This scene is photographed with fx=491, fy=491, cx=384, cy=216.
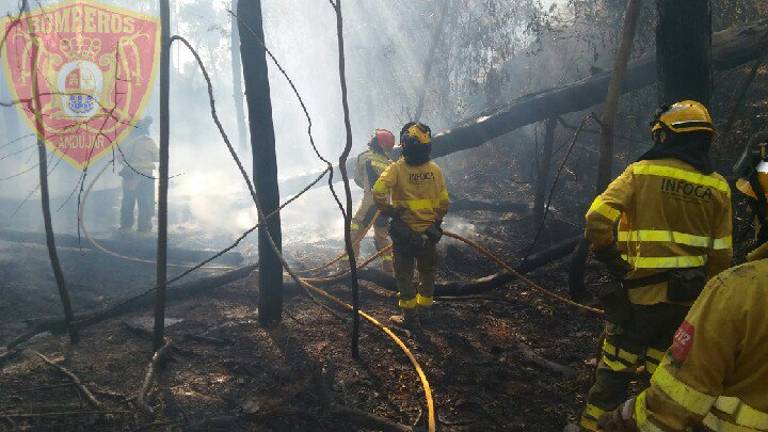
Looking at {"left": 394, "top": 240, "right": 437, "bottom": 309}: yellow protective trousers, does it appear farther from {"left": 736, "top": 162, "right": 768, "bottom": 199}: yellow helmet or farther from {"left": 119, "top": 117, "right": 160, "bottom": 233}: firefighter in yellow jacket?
{"left": 119, "top": 117, "right": 160, "bottom": 233}: firefighter in yellow jacket

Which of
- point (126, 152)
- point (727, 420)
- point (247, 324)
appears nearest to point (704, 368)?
point (727, 420)

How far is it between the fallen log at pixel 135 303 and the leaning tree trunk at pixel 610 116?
3795mm

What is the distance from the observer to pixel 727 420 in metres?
1.55

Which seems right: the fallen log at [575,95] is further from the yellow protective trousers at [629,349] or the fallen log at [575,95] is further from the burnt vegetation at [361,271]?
the yellow protective trousers at [629,349]

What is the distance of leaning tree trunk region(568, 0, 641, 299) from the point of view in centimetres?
509

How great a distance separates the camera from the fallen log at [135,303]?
4.74 metres

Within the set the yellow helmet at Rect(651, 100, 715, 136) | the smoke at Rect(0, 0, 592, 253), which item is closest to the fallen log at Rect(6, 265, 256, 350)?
the smoke at Rect(0, 0, 592, 253)

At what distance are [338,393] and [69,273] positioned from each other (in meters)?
5.62

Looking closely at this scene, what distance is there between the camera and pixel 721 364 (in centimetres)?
151

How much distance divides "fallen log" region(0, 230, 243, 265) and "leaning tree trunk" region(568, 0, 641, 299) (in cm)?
570

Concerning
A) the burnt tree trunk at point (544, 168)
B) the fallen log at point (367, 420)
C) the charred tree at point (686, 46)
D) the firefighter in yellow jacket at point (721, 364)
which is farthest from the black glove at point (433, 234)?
the firefighter in yellow jacket at point (721, 364)

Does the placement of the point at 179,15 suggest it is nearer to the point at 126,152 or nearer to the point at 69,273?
the point at 126,152

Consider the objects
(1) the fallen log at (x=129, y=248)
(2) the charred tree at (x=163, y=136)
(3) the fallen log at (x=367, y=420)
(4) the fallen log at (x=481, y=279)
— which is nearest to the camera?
(3) the fallen log at (x=367, y=420)

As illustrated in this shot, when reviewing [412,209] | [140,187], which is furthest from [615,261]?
[140,187]
